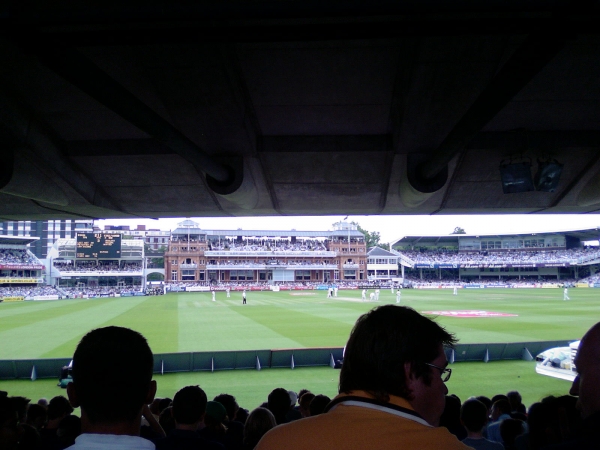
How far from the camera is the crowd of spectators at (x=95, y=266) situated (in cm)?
7725

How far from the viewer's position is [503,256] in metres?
83.6

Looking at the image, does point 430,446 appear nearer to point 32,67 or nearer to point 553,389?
point 32,67

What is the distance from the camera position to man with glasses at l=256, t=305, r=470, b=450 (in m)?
1.45

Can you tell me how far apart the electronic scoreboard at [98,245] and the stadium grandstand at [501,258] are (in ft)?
150

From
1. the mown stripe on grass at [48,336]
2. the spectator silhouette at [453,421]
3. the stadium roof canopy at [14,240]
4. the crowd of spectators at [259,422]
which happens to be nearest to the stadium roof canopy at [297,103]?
the crowd of spectators at [259,422]

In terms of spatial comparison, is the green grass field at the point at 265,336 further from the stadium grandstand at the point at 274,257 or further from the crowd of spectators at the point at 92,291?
the stadium grandstand at the point at 274,257

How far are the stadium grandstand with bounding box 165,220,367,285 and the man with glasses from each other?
77.6 metres

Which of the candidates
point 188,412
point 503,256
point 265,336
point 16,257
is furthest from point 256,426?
point 503,256

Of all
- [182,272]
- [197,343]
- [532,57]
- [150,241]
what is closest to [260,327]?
[197,343]

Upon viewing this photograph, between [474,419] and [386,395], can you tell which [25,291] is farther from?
[386,395]

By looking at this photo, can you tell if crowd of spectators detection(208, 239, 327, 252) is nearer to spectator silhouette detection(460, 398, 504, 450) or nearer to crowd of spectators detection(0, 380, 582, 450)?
crowd of spectators detection(0, 380, 582, 450)

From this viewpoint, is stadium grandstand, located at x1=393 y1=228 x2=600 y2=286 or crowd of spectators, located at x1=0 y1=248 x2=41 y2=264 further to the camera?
stadium grandstand, located at x1=393 y1=228 x2=600 y2=286

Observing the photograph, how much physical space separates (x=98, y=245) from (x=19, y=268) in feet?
51.2

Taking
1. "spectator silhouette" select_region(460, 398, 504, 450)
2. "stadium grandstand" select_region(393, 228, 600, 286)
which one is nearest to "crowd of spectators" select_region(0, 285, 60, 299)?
"stadium grandstand" select_region(393, 228, 600, 286)
